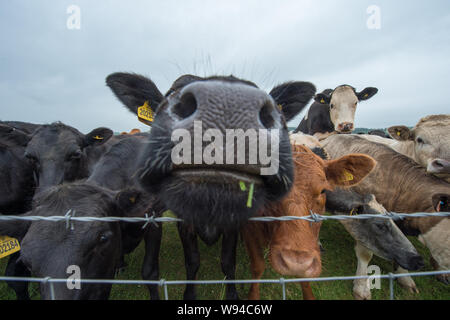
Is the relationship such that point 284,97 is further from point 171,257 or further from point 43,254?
point 171,257

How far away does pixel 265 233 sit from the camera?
2.37 meters

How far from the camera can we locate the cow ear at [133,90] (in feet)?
8.21

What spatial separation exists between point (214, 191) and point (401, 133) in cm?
468

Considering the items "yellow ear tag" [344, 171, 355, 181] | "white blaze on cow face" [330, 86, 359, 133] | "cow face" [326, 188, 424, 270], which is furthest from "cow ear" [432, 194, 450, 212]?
"white blaze on cow face" [330, 86, 359, 133]

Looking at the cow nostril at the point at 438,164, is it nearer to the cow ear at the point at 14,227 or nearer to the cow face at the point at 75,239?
the cow face at the point at 75,239

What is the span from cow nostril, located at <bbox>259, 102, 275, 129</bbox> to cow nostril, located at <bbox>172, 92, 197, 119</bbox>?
1.36ft

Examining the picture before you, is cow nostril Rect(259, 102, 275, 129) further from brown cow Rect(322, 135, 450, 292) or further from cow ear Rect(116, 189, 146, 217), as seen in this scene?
brown cow Rect(322, 135, 450, 292)

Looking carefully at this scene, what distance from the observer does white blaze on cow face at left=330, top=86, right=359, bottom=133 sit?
7.38 m

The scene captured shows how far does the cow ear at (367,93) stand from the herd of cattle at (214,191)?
420 cm

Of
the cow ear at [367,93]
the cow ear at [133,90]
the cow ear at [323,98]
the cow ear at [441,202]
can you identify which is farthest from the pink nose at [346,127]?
the cow ear at [133,90]

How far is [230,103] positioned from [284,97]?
196cm

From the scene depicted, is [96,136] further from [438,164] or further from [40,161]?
[438,164]
